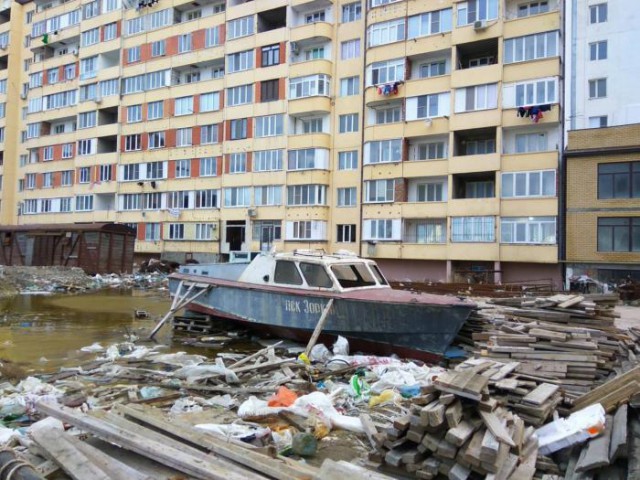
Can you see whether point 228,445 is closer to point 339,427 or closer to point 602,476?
point 339,427

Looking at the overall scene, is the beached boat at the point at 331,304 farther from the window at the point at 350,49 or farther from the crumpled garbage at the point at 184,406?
the window at the point at 350,49

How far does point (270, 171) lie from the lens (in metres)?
39.7

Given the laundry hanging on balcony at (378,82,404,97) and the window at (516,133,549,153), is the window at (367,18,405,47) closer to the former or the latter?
the laundry hanging on balcony at (378,82,404,97)

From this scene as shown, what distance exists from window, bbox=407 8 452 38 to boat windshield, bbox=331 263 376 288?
80.9 ft

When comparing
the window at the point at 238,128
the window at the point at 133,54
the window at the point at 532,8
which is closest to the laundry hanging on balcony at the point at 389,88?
the window at the point at 532,8

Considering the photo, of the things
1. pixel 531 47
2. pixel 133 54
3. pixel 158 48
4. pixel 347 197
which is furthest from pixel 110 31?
pixel 531 47

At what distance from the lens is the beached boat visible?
11008 millimetres

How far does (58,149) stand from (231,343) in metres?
48.3

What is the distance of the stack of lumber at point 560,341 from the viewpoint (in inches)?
303

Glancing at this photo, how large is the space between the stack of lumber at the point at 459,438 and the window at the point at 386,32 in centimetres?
3265

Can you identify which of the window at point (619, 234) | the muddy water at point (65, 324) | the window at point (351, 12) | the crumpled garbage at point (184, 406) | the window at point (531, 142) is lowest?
the muddy water at point (65, 324)

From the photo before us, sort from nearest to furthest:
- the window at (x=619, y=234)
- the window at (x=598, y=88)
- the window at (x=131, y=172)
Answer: the window at (x=619, y=234) < the window at (x=598, y=88) < the window at (x=131, y=172)

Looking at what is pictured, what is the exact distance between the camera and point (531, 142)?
102 ft

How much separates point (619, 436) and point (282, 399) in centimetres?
405
